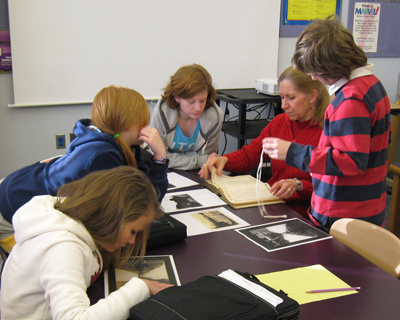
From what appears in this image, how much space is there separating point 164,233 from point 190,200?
448 mm

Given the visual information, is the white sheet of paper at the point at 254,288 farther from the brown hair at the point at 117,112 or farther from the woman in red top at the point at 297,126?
the woman in red top at the point at 297,126

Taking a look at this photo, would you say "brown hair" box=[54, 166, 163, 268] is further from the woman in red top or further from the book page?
the woman in red top

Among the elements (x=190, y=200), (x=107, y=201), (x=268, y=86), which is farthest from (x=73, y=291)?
(x=268, y=86)

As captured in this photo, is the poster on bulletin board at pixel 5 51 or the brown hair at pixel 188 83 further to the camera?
the poster on bulletin board at pixel 5 51

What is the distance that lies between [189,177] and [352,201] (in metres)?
0.84

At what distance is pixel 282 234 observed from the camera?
1404 mm

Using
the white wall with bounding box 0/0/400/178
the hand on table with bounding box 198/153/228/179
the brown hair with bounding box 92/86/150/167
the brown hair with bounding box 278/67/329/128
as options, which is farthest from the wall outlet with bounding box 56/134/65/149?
the brown hair with bounding box 278/67/329/128

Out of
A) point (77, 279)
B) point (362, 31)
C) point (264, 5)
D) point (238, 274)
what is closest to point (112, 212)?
point (77, 279)

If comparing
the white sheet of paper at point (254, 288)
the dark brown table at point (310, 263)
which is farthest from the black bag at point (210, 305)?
the dark brown table at point (310, 263)

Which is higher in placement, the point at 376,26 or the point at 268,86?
the point at 376,26

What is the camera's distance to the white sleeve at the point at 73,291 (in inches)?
32.6

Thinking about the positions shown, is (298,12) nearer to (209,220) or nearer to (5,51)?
(5,51)

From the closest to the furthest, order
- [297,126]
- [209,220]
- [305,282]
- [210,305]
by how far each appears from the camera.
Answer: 1. [210,305]
2. [305,282]
3. [209,220]
4. [297,126]

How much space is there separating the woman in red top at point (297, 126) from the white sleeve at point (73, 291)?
97cm
